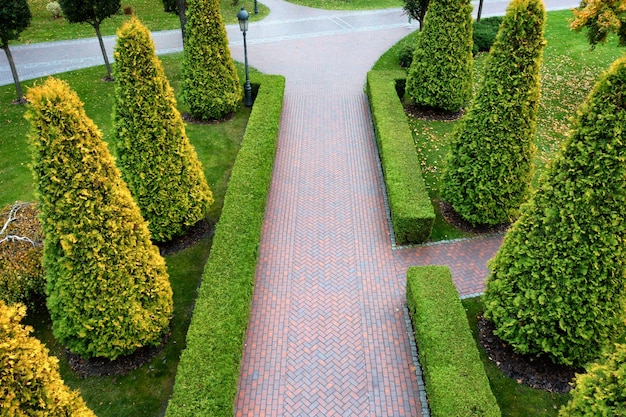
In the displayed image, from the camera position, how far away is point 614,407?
603 centimetres

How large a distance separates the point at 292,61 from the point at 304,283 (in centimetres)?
1541

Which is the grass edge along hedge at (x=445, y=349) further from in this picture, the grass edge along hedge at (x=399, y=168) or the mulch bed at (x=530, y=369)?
the grass edge along hedge at (x=399, y=168)

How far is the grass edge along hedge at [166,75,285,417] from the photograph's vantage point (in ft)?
25.3

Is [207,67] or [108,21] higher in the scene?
[108,21]

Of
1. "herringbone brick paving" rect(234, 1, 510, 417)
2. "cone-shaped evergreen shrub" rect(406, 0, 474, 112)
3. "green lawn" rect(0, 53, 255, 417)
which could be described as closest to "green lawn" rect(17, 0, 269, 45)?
"green lawn" rect(0, 53, 255, 417)

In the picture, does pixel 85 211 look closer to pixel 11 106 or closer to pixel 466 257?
pixel 466 257

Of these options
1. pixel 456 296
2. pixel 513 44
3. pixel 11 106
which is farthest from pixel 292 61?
pixel 456 296

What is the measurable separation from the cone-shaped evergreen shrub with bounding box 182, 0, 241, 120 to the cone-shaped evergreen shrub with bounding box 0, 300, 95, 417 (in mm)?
12577

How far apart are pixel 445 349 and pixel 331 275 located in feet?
11.6

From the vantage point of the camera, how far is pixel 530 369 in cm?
899

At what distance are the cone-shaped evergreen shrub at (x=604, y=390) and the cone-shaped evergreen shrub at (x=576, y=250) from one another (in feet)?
5.25

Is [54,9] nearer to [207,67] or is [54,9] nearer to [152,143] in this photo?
[207,67]

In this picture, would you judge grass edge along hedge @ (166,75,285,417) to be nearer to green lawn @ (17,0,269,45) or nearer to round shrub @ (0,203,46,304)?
round shrub @ (0,203,46,304)

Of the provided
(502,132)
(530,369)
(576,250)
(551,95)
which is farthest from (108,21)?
(530,369)
